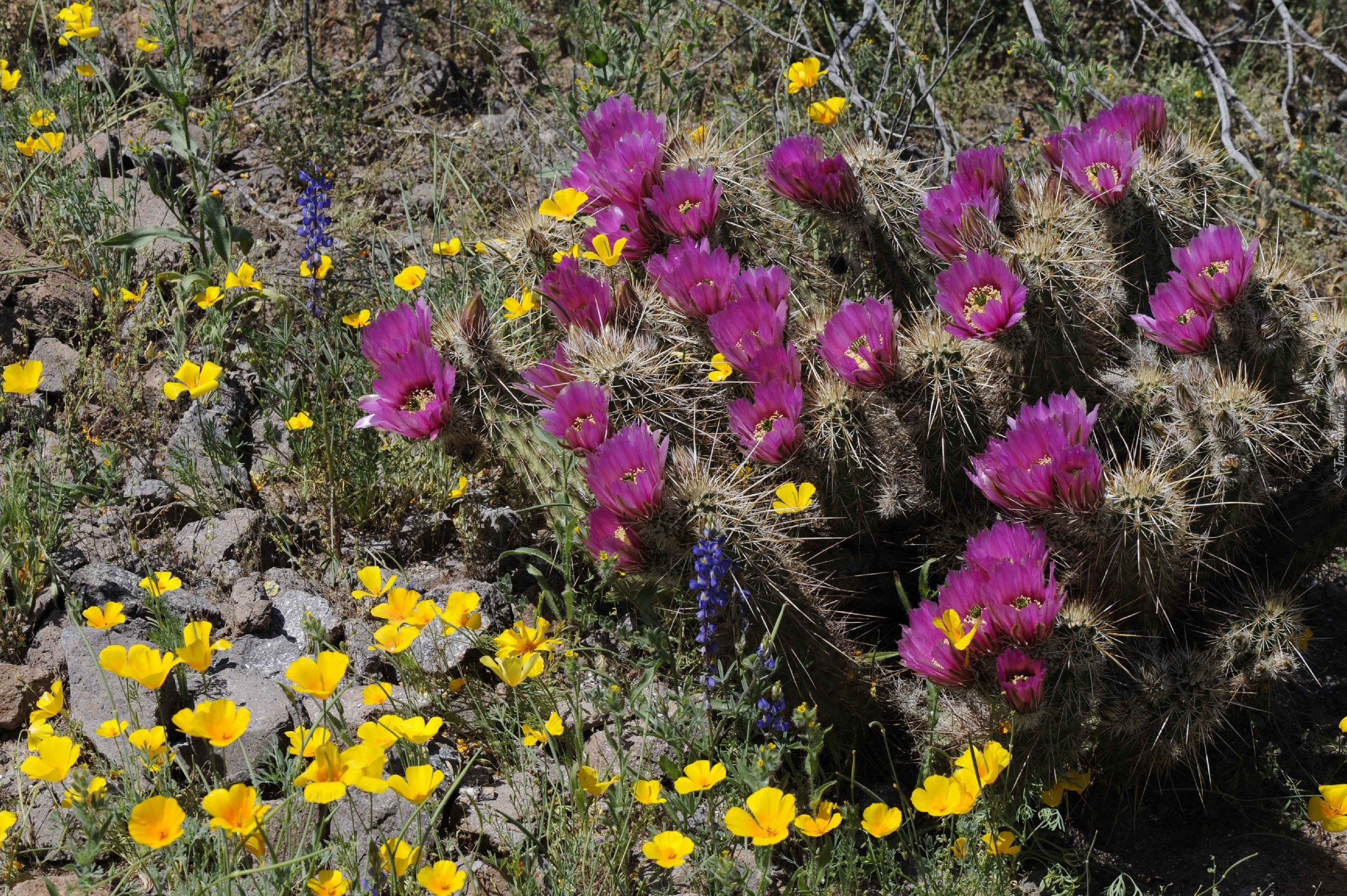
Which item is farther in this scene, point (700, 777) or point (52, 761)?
point (700, 777)

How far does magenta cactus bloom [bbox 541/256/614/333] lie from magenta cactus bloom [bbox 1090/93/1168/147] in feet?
4.17

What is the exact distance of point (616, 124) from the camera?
2945 mm

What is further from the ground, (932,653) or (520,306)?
(520,306)

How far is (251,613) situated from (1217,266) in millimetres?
2390

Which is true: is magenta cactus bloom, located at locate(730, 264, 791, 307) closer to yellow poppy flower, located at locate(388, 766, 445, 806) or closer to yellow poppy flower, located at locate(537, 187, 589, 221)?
yellow poppy flower, located at locate(537, 187, 589, 221)

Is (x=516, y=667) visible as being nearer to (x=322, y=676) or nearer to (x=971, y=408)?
(x=322, y=676)

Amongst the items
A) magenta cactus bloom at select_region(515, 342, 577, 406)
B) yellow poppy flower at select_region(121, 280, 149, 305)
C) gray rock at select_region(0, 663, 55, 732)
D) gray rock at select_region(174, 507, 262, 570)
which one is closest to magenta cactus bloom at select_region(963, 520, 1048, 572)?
magenta cactus bloom at select_region(515, 342, 577, 406)

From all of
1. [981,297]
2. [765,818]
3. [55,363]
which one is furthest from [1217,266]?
[55,363]

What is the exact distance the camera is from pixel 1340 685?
300cm

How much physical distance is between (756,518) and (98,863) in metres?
1.50

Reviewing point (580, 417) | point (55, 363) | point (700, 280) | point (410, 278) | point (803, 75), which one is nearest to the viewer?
point (580, 417)

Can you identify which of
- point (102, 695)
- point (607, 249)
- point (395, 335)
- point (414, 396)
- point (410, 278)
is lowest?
point (102, 695)

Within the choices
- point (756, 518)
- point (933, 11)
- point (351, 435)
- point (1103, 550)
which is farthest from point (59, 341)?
point (933, 11)

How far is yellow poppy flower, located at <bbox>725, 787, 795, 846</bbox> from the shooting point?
1.94 m
